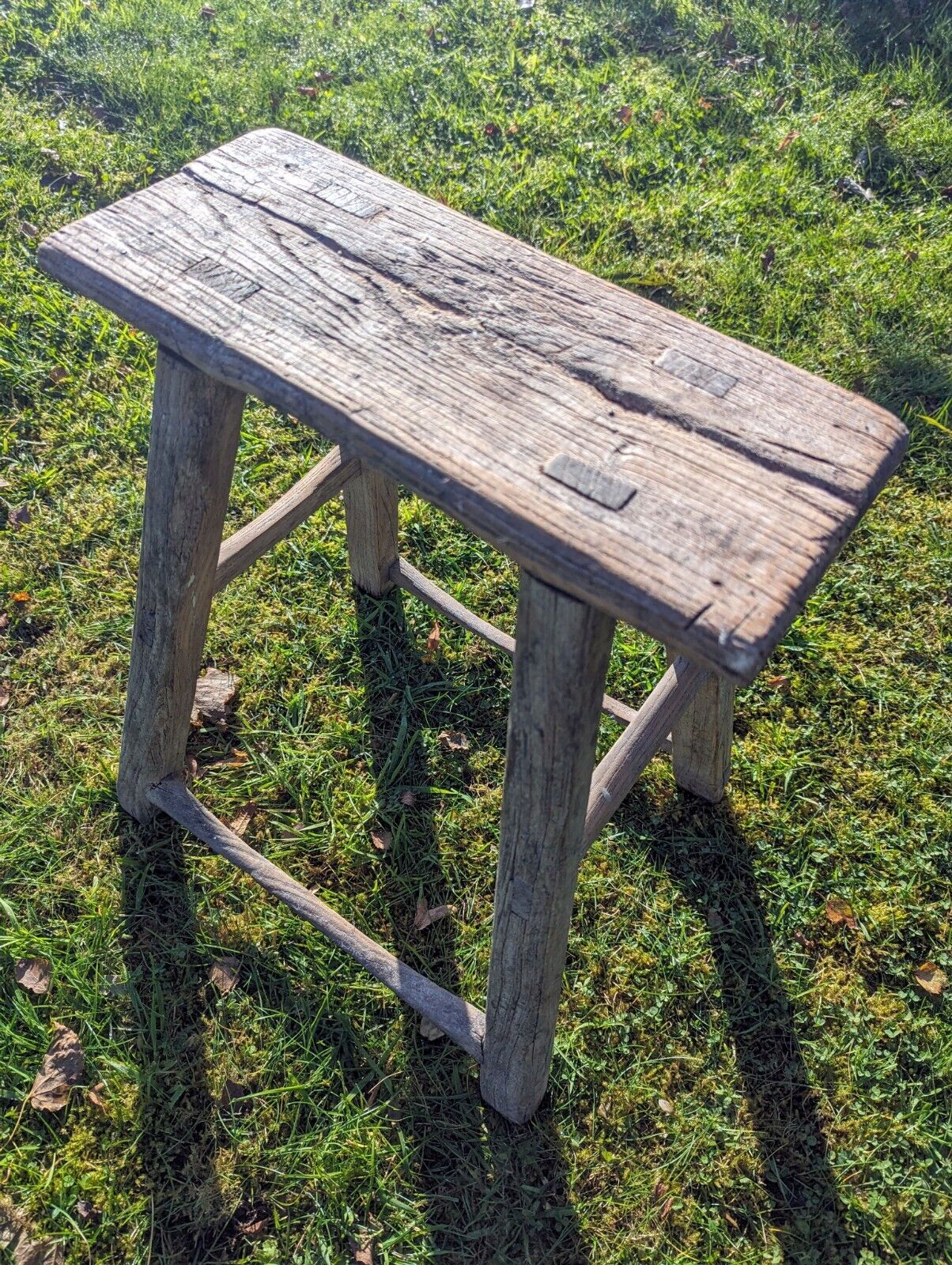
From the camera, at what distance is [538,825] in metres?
1.64

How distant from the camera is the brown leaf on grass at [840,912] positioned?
246 centimetres

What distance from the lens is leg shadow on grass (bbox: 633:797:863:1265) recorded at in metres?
2.07

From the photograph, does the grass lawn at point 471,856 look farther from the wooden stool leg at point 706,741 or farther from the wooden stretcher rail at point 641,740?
the wooden stretcher rail at point 641,740

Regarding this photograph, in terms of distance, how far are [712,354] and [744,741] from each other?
4.73ft

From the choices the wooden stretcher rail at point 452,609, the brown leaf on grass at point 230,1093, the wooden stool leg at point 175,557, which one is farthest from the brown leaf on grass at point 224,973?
the wooden stretcher rail at point 452,609

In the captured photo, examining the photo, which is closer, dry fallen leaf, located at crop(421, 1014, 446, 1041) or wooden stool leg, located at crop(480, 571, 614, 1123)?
wooden stool leg, located at crop(480, 571, 614, 1123)

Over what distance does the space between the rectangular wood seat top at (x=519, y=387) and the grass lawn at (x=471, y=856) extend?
1.35 meters

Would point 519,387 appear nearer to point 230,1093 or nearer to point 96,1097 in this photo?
point 230,1093

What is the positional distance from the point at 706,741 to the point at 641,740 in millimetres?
391

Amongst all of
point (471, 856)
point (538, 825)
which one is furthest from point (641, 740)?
point (471, 856)

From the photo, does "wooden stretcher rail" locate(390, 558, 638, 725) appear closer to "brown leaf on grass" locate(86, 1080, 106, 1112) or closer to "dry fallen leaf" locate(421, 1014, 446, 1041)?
"dry fallen leaf" locate(421, 1014, 446, 1041)

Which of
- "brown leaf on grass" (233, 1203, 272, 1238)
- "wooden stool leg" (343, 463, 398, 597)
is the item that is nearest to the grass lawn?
"brown leaf on grass" (233, 1203, 272, 1238)

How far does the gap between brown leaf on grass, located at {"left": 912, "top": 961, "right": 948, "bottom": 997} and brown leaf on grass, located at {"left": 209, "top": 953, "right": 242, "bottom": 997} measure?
5.31ft

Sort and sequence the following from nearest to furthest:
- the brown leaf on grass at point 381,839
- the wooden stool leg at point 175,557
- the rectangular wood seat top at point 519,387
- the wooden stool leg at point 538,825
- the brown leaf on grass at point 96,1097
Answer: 1. the rectangular wood seat top at point 519,387
2. the wooden stool leg at point 538,825
3. the wooden stool leg at point 175,557
4. the brown leaf on grass at point 96,1097
5. the brown leaf on grass at point 381,839
